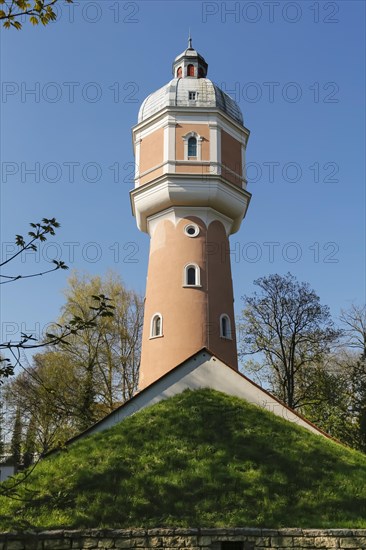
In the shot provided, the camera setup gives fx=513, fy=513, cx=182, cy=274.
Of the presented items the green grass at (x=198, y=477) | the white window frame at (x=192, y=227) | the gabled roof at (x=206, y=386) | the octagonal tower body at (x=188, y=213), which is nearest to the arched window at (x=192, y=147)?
the octagonal tower body at (x=188, y=213)

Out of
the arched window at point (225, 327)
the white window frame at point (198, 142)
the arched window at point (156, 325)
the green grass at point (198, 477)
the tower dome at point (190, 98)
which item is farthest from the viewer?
the tower dome at point (190, 98)

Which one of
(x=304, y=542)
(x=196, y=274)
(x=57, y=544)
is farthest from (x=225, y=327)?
(x=57, y=544)

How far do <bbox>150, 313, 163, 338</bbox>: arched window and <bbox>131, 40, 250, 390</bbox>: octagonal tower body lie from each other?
37mm

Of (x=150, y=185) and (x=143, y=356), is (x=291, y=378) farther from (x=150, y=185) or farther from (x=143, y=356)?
(x=150, y=185)

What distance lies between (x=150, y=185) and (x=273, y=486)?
13.1 metres

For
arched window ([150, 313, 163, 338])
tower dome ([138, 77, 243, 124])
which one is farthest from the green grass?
tower dome ([138, 77, 243, 124])

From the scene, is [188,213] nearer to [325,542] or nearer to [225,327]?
[225,327]

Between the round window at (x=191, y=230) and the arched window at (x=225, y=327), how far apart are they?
3.30 meters

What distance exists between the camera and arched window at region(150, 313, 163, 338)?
61.1 ft

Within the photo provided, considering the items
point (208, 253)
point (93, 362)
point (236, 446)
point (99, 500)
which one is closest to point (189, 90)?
point (208, 253)

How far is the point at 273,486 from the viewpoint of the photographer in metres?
9.76

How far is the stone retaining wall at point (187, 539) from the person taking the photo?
8078mm

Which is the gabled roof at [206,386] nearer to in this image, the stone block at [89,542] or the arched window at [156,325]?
the arched window at [156,325]

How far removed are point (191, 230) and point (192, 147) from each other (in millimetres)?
3424
